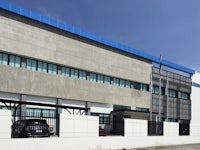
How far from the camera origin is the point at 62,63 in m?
35.9

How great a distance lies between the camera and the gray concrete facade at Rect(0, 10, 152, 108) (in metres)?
30.9

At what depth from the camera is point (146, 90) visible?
162 ft

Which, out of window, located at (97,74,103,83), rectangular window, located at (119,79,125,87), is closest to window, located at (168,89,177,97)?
rectangular window, located at (119,79,125,87)

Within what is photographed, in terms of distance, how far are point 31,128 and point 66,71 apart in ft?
59.7

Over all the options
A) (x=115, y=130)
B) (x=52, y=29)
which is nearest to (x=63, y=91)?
(x=52, y=29)

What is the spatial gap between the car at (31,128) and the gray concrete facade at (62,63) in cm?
1169

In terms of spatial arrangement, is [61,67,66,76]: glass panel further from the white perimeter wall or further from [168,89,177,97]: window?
[168,89,177,97]: window

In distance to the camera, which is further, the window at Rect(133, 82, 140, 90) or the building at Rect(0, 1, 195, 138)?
the window at Rect(133, 82, 140, 90)

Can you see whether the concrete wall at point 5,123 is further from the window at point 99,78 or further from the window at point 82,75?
the window at point 99,78

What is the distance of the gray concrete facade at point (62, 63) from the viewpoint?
3093cm

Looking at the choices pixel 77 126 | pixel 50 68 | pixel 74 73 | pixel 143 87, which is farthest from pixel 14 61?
pixel 143 87

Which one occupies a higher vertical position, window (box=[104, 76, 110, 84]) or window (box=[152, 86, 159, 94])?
window (box=[104, 76, 110, 84])

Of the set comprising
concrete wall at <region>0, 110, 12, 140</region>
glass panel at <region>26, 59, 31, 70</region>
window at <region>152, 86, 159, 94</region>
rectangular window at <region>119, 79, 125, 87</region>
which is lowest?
concrete wall at <region>0, 110, 12, 140</region>

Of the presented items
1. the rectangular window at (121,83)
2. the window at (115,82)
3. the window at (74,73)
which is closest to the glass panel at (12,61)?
the window at (74,73)
